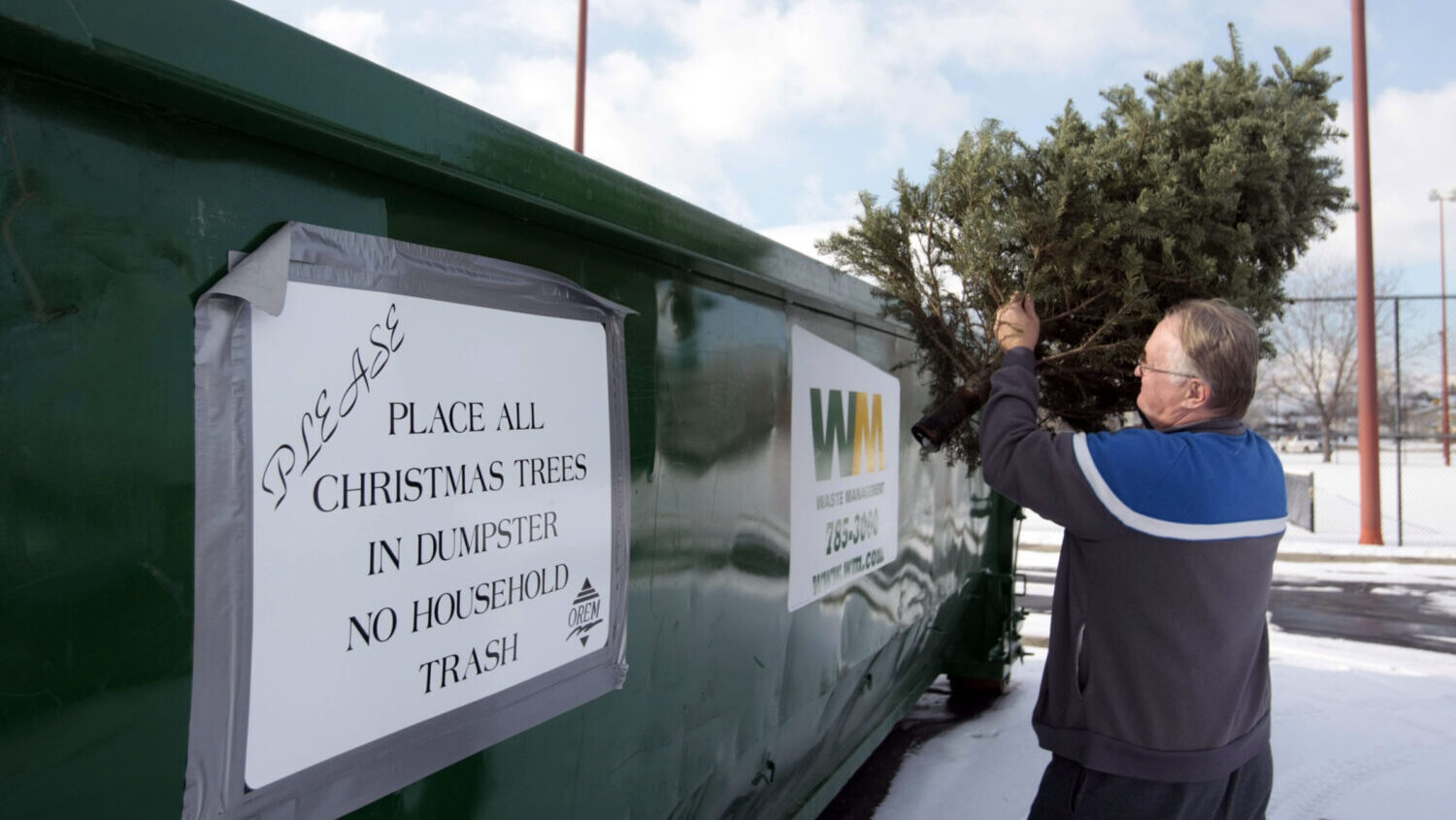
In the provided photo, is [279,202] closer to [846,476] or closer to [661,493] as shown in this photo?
[661,493]

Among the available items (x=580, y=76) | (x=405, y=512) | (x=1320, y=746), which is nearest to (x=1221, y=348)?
(x=405, y=512)

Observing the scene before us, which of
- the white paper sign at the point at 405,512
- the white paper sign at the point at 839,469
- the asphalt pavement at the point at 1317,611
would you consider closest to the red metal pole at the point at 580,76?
the asphalt pavement at the point at 1317,611

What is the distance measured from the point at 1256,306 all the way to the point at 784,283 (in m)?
1.53

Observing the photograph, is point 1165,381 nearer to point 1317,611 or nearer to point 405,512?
point 405,512

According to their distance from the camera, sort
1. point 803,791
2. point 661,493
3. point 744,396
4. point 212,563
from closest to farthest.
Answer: point 212,563, point 661,493, point 744,396, point 803,791

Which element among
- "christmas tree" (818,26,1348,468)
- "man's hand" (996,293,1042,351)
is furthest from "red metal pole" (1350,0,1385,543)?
"man's hand" (996,293,1042,351)

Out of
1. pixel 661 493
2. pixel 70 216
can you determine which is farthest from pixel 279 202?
pixel 661 493

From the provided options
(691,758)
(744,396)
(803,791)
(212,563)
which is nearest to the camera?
(212,563)

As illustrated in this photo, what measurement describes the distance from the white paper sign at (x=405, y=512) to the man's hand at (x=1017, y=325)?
1189 mm

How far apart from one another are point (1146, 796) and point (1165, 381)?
3.05 ft

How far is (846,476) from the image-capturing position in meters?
3.33

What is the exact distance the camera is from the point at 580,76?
1063cm

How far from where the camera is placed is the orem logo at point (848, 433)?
10.3ft

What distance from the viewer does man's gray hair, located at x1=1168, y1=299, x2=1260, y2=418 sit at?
2084 millimetres
